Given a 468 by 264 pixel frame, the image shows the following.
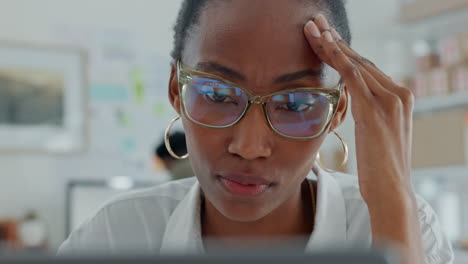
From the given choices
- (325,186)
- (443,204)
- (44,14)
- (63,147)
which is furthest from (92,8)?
(325,186)

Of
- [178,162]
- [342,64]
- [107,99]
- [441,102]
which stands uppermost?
[342,64]

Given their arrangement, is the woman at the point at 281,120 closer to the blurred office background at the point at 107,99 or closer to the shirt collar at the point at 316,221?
the shirt collar at the point at 316,221

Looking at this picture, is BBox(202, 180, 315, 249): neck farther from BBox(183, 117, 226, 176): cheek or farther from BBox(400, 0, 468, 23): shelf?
BBox(400, 0, 468, 23): shelf

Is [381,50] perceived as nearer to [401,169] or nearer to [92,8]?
[92,8]

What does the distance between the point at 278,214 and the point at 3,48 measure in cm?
269

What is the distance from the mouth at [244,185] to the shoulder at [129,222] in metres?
0.20

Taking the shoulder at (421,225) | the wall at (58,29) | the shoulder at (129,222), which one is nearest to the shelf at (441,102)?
the wall at (58,29)

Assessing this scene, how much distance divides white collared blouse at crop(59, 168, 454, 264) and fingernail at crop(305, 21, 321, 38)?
0.82 ft

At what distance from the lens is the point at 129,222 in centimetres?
91

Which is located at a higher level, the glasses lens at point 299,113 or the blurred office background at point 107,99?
the glasses lens at point 299,113

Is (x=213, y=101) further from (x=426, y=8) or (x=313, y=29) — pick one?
(x=426, y=8)

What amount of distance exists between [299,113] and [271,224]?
0.62ft

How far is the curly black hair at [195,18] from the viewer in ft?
2.71

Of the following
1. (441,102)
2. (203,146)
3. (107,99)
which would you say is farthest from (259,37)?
(107,99)
